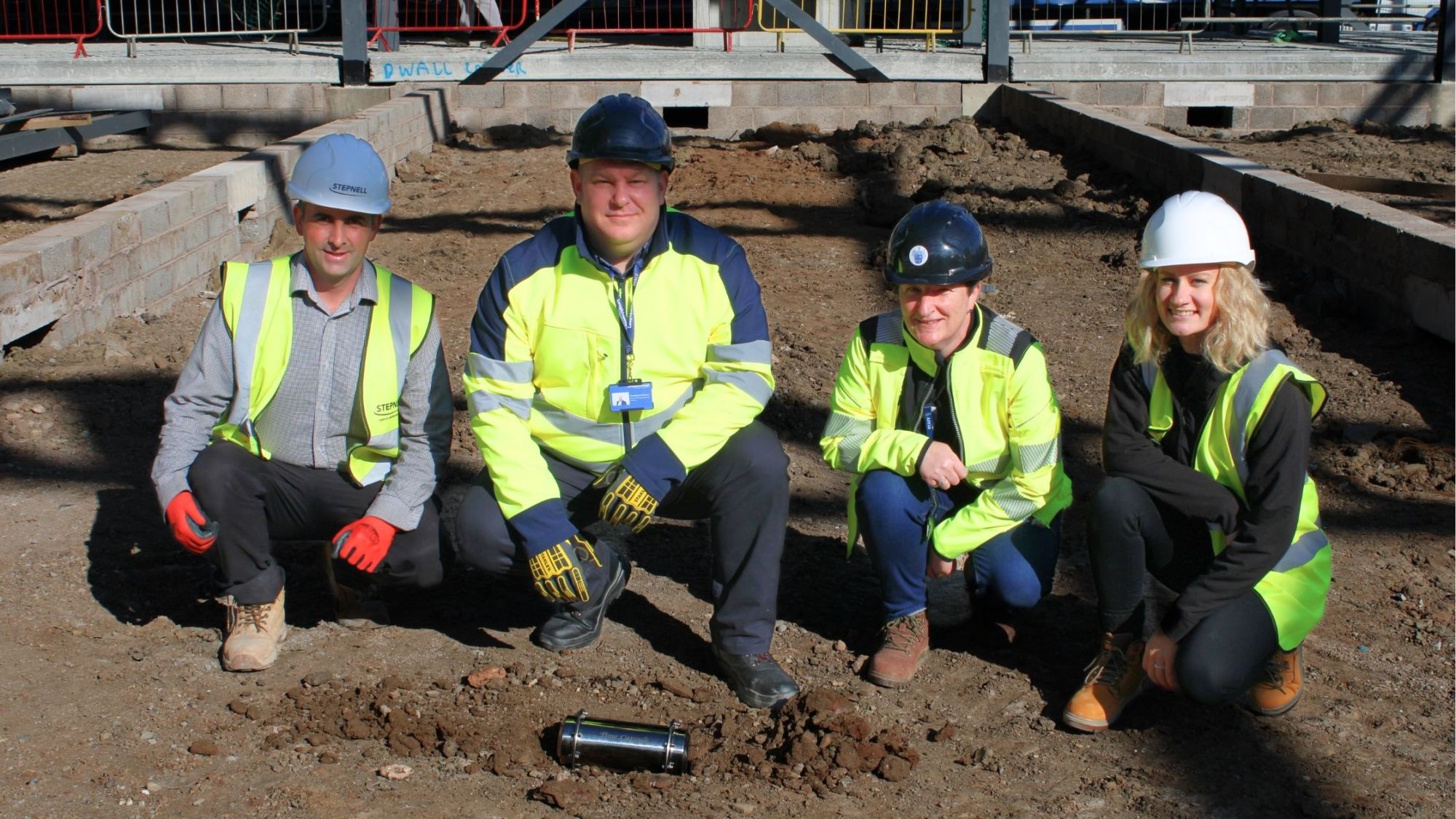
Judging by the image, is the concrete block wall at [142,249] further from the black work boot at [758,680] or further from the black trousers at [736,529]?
the black work boot at [758,680]

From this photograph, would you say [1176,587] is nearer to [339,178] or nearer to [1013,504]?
[1013,504]

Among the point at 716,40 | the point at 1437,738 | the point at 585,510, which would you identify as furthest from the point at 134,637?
the point at 716,40

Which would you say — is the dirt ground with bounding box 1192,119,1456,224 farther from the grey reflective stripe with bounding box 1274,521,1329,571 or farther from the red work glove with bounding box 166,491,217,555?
the red work glove with bounding box 166,491,217,555

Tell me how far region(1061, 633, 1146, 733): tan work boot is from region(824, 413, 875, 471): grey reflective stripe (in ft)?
2.38

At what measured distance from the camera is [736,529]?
11.0ft

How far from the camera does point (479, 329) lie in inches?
132

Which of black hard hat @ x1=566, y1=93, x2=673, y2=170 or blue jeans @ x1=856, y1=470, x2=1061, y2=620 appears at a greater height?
black hard hat @ x1=566, y1=93, x2=673, y2=170

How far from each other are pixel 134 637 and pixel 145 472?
50.8 inches

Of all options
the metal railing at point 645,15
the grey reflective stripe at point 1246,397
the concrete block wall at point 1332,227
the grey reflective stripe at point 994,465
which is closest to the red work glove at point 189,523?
the grey reflective stripe at point 994,465

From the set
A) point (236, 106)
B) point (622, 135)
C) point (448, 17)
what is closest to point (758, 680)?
point (622, 135)

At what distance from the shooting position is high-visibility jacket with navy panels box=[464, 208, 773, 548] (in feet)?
10.9

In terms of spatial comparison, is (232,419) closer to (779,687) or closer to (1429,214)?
(779,687)

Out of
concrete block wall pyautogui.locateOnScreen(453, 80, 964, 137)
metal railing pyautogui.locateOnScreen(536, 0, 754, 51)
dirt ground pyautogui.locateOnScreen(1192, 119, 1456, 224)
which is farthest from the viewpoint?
metal railing pyautogui.locateOnScreen(536, 0, 754, 51)

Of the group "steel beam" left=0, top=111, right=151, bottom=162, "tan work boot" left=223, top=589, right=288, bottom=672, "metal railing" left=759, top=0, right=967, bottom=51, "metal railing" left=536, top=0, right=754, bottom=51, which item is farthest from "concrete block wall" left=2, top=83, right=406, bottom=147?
"tan work boot" left=223, top=589, right=288, bottom=672
